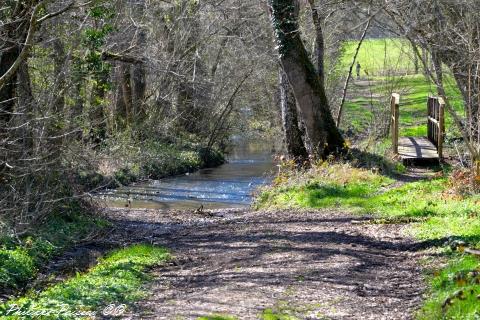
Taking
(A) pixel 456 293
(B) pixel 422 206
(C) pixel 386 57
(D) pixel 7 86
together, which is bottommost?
(B) pixel 422 206

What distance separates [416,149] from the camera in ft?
72.8

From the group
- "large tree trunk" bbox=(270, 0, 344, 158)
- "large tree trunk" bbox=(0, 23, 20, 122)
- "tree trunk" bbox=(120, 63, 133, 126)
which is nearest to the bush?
"large tree trunk" bbox=(0, 23, 20, 122)

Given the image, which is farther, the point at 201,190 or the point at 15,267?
the point at 201,190

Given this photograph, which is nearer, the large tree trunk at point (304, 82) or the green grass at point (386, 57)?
the large tree trunk at point (304, 82)

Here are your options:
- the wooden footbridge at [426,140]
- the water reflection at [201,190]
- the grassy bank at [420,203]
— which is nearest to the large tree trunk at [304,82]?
the grassy bank at [420,203]

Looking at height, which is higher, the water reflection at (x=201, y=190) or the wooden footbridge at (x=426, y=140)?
the wooden footbridge at (x=426, y=140)

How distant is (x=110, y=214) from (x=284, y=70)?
5595 millimetres

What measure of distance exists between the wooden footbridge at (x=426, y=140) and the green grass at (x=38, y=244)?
861cm

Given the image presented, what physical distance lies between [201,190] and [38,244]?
12.0m

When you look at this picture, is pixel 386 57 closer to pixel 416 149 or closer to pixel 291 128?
pixel 416 149

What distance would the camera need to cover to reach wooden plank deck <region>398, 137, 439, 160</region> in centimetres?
2075

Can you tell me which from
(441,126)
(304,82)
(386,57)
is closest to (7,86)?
(304,82)

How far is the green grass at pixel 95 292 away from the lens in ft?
27.3

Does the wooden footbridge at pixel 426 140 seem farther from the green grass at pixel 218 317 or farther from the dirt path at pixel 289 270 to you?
the green grass at pixel 218 317
